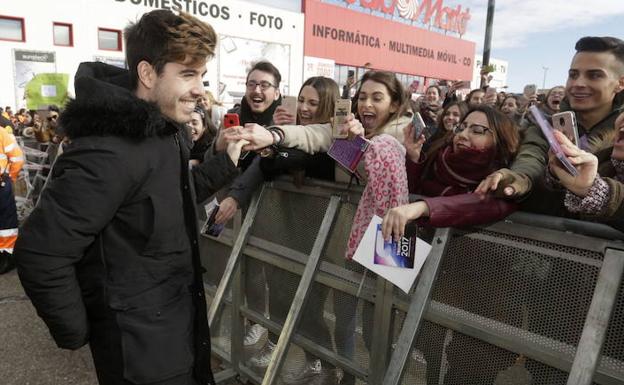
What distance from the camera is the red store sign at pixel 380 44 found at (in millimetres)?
25500

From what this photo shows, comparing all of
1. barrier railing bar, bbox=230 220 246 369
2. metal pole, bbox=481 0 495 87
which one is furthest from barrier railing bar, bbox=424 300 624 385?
metal pole, bbox=481 0 495 87

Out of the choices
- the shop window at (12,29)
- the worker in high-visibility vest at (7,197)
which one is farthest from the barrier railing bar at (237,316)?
the shop window at (12,29)

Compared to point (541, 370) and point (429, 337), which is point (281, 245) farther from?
point (541, 370)

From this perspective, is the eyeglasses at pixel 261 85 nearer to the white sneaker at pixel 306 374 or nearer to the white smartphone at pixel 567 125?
the white sneaker at pixel 306 374

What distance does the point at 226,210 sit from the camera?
8.87 feet

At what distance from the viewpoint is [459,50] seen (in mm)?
39375

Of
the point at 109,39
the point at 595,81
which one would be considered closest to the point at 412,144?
the point at 595,81

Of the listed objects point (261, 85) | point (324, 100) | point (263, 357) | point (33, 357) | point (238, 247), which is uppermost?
point (261, 85)

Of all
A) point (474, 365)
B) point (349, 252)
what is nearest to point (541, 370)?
point (474, 365)

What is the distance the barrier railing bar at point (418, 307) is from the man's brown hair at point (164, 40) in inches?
47.1

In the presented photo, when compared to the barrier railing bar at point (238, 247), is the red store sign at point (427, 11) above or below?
above

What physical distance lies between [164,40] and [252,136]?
2.63 feet

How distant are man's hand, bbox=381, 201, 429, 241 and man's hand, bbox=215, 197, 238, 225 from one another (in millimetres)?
1173

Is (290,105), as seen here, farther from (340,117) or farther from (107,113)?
(107,113)
